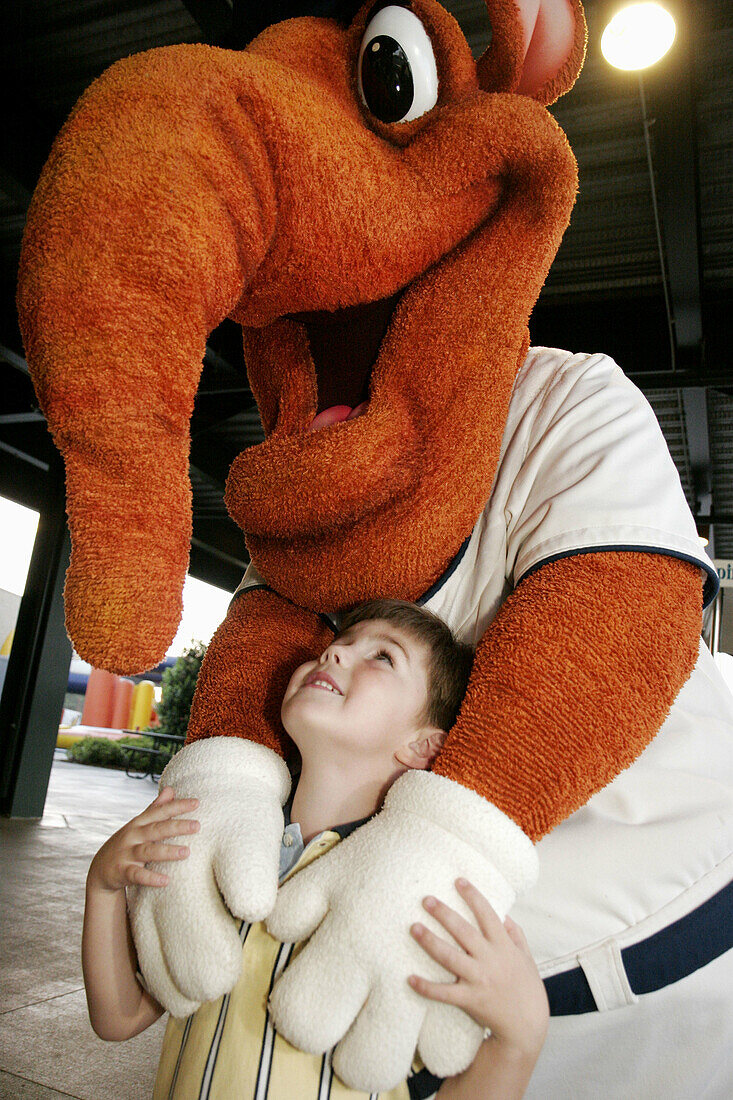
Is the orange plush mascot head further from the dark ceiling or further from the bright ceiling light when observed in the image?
the dark ceiling

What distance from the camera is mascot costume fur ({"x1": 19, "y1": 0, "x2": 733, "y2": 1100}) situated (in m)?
0.53

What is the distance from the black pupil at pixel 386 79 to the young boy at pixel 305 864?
0.44 m

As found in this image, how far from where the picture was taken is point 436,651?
90 centimetres

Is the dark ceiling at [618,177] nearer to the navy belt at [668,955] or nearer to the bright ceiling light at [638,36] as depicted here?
the bright ceiling light at [638,36]

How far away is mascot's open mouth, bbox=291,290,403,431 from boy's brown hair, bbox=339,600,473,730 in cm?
20

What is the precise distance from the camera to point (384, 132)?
69 centimetres

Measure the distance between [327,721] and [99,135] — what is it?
0.56 metres

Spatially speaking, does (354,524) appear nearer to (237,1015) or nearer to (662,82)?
(237,1015)

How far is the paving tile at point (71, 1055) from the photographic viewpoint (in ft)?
5.70

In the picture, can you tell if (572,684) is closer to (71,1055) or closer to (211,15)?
(71,1055)

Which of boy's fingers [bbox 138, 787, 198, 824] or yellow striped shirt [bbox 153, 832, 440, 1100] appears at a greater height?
boy's fingers [bbox 138, 787, 198, 824]

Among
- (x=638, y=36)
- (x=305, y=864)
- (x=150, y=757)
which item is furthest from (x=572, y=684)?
(x=150, y=757)

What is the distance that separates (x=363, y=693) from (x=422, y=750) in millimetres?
97

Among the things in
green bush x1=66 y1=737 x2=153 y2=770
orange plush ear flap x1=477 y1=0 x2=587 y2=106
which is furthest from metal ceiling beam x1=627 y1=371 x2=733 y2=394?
green bush x1=66 y1=737 x2=153 y2=770
